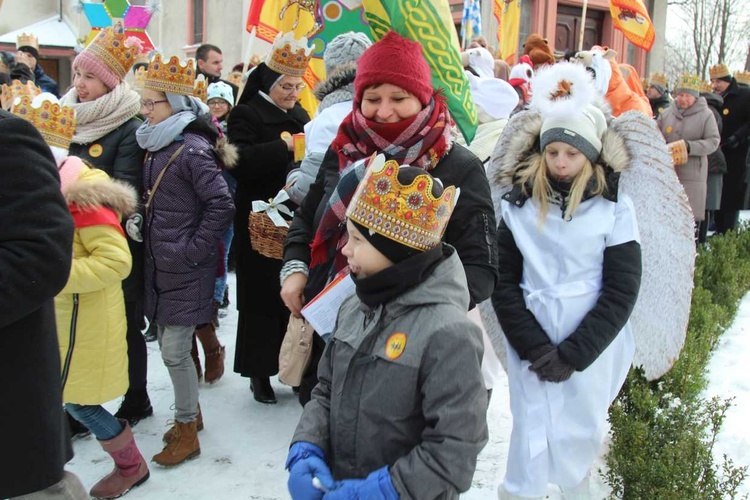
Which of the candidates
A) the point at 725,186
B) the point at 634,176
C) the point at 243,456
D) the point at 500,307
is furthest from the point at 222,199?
the point at 725,186

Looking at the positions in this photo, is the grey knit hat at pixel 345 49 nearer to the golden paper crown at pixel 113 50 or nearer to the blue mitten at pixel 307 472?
the golden paper crown at pixel 113 50

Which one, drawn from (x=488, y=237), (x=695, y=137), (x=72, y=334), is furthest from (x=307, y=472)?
(x=695, y=137)

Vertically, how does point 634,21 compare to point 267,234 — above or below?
above

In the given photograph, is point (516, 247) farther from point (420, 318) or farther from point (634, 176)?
point (420, 318)

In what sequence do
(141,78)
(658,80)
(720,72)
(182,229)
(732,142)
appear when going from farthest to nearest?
(658,80), (720,72), (732,142), (141,78), (182,229)

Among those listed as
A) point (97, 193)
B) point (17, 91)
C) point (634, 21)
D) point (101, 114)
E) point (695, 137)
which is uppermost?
point (634, 21)

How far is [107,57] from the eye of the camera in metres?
3.94

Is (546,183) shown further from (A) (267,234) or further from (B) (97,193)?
(B) (97,193)

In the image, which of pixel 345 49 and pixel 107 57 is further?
pixel 107 57

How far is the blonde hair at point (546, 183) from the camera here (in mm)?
2965

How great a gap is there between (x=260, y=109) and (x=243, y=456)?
2.05m

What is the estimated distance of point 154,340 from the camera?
217 inches

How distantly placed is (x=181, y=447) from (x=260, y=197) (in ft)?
5.14

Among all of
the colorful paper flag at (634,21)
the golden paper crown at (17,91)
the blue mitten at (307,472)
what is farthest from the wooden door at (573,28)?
the blue mitten at (307,472)
